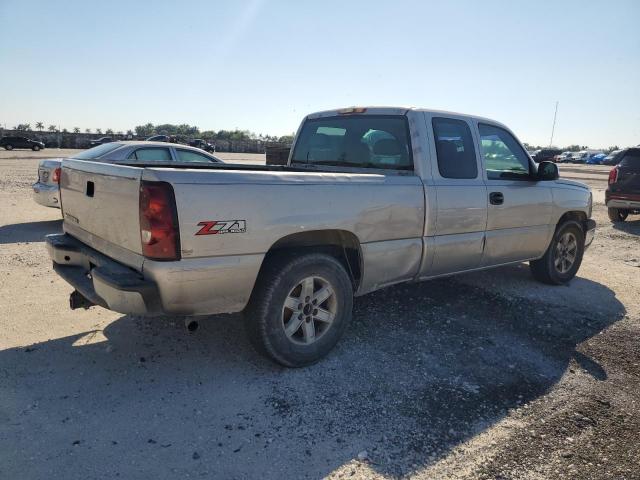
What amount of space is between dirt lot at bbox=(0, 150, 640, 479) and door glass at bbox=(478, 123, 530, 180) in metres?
1.45

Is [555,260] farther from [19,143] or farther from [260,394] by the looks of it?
[19,143]

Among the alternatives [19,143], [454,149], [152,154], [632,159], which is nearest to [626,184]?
[632,159]

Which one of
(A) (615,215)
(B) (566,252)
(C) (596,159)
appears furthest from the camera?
(C) (596,159)

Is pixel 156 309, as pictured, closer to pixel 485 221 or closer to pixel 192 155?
pixel 485 221

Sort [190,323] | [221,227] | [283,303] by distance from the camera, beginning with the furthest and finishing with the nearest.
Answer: [283,303]
[190,323]
[221,227]

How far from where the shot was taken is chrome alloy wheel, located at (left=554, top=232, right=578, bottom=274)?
6.04 m

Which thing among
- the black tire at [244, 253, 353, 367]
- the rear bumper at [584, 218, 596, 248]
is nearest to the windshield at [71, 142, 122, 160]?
the black tire at [244, 253, 353, 367]

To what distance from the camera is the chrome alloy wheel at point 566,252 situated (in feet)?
19.8

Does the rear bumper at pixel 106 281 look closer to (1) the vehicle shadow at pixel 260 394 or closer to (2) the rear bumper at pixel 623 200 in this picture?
(1) the vehicle shadow at pixel 260 394

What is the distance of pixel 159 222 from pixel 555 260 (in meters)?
5.12

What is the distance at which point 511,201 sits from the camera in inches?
197

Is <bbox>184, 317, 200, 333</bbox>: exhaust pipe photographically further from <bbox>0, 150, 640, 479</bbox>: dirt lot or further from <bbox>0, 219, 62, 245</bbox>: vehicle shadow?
<bbox>0, 219, 62, 245</bbox>: vehicle shadow

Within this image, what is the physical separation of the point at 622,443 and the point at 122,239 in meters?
3.41

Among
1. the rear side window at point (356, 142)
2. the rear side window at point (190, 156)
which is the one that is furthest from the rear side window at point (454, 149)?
the rear side window at point (190, 156)
